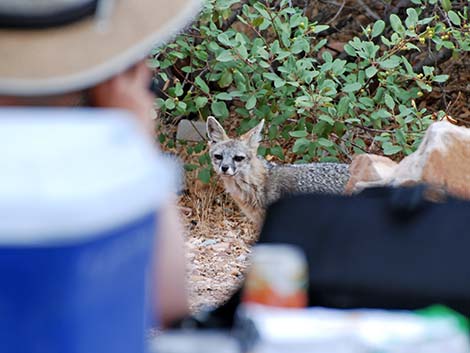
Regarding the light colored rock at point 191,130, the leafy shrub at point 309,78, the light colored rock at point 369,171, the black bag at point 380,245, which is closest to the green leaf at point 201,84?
the leafy shrub at point 309,78

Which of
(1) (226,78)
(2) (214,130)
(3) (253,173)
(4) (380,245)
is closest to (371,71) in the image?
(1) (226,78)

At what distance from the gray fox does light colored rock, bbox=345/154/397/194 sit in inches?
78.8

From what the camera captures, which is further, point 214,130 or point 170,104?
point 214,130

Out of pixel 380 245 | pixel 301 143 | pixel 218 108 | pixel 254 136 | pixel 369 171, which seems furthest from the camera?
pixel 254 136

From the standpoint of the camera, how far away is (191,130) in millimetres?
6969

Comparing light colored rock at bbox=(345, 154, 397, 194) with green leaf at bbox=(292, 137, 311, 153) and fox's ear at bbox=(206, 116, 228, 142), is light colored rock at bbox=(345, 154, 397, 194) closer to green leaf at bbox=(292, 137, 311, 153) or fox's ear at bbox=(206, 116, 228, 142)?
green leaf at bbox=(292, 137, 311, 153)

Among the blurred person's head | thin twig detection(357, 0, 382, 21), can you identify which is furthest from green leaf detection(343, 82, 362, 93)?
the blurred person's head

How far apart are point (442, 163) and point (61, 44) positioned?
230cm

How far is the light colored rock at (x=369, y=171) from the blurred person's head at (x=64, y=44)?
2.26 m

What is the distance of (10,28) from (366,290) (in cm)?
72

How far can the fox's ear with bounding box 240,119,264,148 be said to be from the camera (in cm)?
632

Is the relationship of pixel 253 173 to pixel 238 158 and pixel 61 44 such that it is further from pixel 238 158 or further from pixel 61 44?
pixel 61 44

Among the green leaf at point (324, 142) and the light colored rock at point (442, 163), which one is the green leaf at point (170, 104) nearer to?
the green leaf at point (324, 142)

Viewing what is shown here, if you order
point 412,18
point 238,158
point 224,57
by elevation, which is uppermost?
point 412,18
